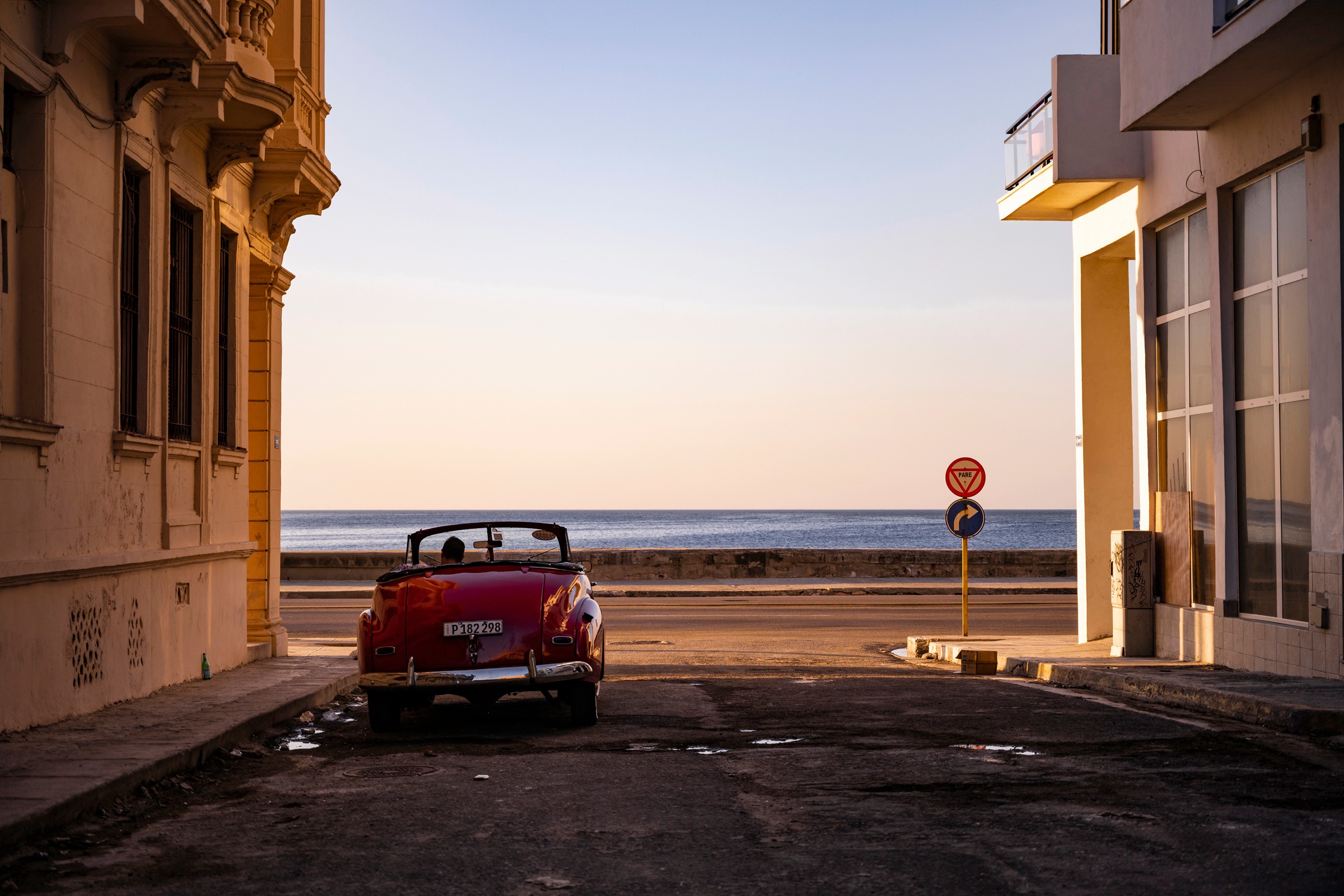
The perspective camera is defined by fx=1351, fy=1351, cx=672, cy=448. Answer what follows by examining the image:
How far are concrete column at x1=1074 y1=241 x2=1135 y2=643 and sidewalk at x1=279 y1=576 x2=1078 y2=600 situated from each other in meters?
11.7

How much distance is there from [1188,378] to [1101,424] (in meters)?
2.58

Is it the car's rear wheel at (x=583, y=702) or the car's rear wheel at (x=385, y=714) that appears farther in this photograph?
the car's rear wheel at (x=583, y=702)

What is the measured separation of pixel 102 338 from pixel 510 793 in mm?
5667

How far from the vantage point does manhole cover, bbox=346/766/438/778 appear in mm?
7672

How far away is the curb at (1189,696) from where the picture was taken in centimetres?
905

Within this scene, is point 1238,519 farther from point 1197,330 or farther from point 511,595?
point 511,595

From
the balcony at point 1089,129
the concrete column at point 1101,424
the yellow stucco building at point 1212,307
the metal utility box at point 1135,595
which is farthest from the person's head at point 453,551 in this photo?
the concrete column at point 1101,424

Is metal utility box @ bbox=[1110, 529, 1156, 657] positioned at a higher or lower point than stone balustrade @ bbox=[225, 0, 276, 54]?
lower

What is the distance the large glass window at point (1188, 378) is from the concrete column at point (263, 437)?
33.3 feet

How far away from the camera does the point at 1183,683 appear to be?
11141mm

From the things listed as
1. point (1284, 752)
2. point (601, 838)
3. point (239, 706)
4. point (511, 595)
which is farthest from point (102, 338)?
point (1284, 752)

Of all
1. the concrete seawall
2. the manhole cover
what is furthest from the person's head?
the concrete seawall

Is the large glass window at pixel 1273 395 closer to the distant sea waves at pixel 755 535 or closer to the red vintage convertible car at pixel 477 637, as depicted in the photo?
the red vintage convertible car at pixel 477 637

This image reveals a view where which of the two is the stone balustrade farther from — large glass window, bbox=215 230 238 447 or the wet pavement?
the wet pavement
